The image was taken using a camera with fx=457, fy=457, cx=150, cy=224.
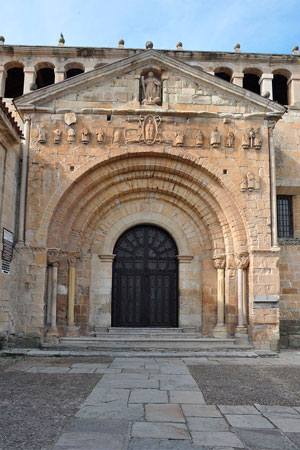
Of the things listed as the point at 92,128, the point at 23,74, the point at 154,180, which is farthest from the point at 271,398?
the point at 23,74

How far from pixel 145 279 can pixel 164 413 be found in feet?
25.3

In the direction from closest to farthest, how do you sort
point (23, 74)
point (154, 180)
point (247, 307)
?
point (247, 307), point (154, 180), point (23, 74)

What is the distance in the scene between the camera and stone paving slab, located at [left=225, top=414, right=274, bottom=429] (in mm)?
5590

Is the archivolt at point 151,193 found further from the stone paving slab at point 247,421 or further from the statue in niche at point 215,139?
the stone paving slab at point 247,421

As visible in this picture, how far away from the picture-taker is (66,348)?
11.9 meters

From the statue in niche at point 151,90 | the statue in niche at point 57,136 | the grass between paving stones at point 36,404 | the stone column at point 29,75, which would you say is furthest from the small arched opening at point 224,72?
the grass between paving stones at point 36,404

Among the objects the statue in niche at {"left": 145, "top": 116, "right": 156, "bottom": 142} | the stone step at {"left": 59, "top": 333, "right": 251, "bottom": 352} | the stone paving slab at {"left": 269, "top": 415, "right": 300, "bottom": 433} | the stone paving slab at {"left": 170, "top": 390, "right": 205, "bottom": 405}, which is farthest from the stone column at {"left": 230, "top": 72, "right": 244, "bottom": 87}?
the stone paving slab at {"left": 269, "top": 415, "right": 300, "bottom": 433}

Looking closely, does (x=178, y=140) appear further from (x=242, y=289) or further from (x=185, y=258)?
(x=242, y=289)

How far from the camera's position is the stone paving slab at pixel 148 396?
6.78 meters

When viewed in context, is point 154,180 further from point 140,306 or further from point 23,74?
point 23,74

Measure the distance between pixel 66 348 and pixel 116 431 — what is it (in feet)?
22.9

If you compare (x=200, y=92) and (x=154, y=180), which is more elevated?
(x=200, y=92)

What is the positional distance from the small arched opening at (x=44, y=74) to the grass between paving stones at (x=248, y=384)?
12.1m

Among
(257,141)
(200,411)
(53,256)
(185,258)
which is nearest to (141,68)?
(257,141)
